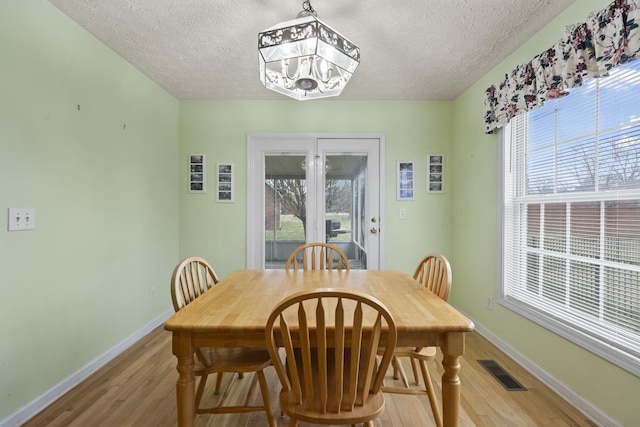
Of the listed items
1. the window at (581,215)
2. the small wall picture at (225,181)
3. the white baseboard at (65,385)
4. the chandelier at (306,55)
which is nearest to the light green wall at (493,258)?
the window at (581,215)

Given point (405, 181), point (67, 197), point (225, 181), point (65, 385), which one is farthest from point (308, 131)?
point (65, 385)

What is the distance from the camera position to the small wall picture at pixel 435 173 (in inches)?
122

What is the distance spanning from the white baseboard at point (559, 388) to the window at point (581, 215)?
1.01ft

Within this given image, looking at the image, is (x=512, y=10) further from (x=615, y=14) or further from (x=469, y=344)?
(x=469, y=344)

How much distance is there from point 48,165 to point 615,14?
3085 millimetres

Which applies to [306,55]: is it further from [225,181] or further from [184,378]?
[225,181]

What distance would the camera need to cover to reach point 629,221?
141cm

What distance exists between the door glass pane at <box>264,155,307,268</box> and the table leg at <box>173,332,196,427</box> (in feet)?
6.89

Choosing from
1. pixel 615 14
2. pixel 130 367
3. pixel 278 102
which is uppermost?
pixel 278 102

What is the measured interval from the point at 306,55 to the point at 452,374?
1496 mm

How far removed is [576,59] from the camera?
1.53 metres

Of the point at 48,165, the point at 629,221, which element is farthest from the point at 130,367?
the point at 629,221

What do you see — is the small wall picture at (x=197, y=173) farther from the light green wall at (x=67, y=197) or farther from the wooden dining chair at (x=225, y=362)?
the wooden dining chair at (x=225, y=362)

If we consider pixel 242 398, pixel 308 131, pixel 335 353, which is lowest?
pixel 242 398
